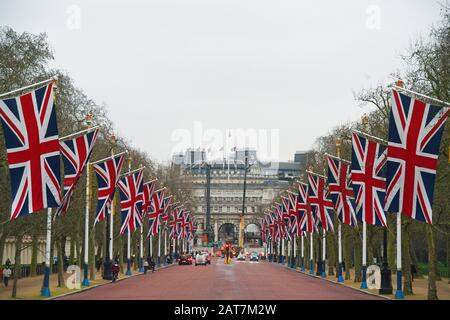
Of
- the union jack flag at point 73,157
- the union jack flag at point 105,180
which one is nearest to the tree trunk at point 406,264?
the union jack flag at point 105,180

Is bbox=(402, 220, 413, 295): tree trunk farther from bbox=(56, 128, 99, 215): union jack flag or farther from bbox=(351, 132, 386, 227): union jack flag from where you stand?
bbox=(56, 128, 99, 215): union jack flag

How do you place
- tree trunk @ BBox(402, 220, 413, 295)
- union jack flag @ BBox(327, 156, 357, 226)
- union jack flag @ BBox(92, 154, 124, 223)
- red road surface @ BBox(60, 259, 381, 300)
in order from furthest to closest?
union jack flag @ BBox(327, 156, 357, 226), union jack flag @ BBox(92, 154, 124, 223), tree trunk @ BBox(402, 220, 413, 295), red road surface @ BBox(60, 259, 381, 300)

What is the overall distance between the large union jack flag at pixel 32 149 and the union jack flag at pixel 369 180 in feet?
54.9

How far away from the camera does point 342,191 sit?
5769cm

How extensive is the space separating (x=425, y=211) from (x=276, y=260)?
120m

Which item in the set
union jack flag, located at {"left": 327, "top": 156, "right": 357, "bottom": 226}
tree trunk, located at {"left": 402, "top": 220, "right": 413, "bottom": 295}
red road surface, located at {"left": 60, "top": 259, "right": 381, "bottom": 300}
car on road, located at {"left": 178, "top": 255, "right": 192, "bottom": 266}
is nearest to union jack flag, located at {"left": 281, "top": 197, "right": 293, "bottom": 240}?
car on road, located at {"left": 178, "top": 255, "right": 192, "bottom": 266}

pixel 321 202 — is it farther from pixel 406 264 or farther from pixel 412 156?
pixel 412 156

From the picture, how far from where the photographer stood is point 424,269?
97125 millimetres

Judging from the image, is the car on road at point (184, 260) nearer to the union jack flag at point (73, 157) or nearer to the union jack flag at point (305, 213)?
the union jack flag at point (305, 213)

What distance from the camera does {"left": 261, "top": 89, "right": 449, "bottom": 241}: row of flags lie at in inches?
1465

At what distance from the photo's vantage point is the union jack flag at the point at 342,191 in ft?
185

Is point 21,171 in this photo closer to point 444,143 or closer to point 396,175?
point 396,175

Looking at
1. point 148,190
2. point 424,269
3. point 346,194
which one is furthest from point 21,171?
point 424,269

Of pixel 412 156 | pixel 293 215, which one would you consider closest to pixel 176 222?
pixel 293 215
